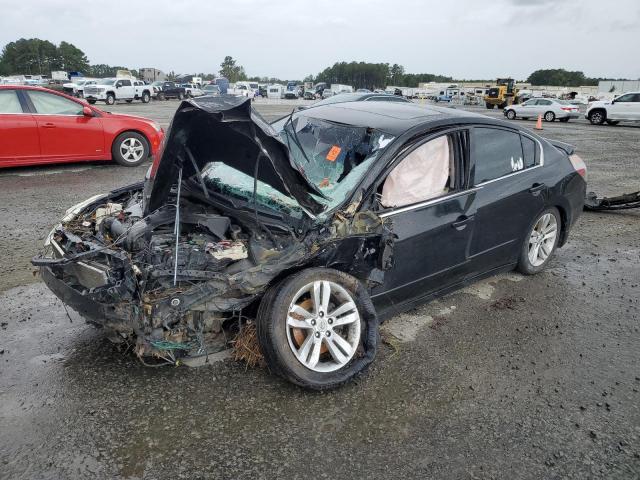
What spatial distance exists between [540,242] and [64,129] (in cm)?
800

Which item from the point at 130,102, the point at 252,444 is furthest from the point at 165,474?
the point at 130,102

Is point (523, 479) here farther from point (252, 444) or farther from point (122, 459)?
point (122, 459)

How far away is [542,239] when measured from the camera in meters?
4.74

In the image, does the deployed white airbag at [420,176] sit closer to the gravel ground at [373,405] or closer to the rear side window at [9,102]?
the gravel ground at [373,405]

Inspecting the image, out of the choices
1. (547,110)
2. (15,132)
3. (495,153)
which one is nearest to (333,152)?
(495,153)

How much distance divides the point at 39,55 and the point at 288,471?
140539 millimetres

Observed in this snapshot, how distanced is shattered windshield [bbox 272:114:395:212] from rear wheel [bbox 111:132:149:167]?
6444 mm

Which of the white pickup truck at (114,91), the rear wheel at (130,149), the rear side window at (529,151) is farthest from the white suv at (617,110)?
the white pickup truck at (114,91)

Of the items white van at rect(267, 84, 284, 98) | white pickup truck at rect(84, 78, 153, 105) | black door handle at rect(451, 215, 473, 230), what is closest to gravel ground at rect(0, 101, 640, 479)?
black door handle at rect(451, 215, 473, 230)

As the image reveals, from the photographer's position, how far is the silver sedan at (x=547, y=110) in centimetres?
2581

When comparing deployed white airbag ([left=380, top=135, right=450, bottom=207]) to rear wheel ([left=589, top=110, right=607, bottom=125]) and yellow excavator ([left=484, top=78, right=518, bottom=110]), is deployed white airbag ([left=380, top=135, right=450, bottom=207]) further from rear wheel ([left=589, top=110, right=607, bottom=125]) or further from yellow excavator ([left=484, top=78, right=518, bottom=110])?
yellow excavator ([left=484, top=78, right=518, bottom=110])

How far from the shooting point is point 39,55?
→ 389 feet

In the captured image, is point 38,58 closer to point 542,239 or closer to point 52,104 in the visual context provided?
point 52,104

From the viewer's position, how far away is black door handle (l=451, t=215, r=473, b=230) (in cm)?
366
